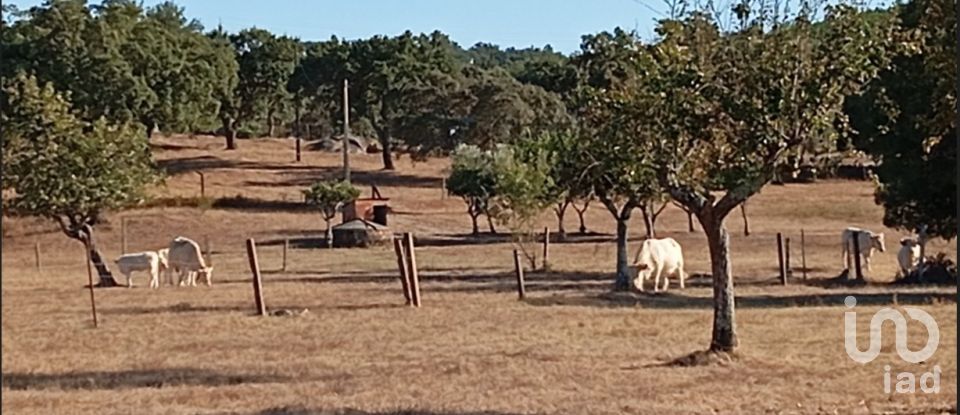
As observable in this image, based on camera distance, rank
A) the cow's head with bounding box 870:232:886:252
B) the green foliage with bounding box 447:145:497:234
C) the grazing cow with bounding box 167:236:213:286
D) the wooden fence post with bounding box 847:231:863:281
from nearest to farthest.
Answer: the wooden fence post with bounding box 847:231:863:281 < the grazing cow with bounding box 167:236:213:286 < the cow's head with bounding box 870:232:886:252 < the green foliage with bounding box 447:145:497:234

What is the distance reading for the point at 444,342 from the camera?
16.0 m

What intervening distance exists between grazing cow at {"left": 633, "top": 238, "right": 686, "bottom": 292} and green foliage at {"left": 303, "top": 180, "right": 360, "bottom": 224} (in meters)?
22.5

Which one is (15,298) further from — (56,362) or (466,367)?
(466,367)

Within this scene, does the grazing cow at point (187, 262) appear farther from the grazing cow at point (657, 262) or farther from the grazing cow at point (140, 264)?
the grazing cow at point (657, 262)

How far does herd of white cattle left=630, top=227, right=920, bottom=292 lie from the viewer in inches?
1039

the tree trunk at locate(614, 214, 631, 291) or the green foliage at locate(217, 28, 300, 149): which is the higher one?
the green foliage at locate(217, 28, 300, 149)

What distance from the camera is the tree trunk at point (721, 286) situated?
1337 cm

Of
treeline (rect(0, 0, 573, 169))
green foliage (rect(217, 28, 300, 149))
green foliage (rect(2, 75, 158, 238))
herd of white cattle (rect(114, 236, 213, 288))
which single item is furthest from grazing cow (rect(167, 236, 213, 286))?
green foliage (rect(217, 28, 300, 149))

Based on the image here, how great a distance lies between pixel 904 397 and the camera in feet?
35.1

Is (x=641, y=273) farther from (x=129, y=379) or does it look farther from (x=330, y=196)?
(x=330, y=196)

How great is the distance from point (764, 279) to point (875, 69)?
57.2 feet

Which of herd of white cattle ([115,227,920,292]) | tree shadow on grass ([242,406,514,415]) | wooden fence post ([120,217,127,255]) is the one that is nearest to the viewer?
tree shadow on grass ([242,406,514,415])

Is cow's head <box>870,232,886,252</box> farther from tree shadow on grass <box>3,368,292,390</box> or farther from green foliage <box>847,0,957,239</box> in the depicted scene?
tree shadow on grass <box>3,368,292,390</box>

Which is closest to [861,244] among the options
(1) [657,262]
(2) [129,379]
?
(1) [657,262]
